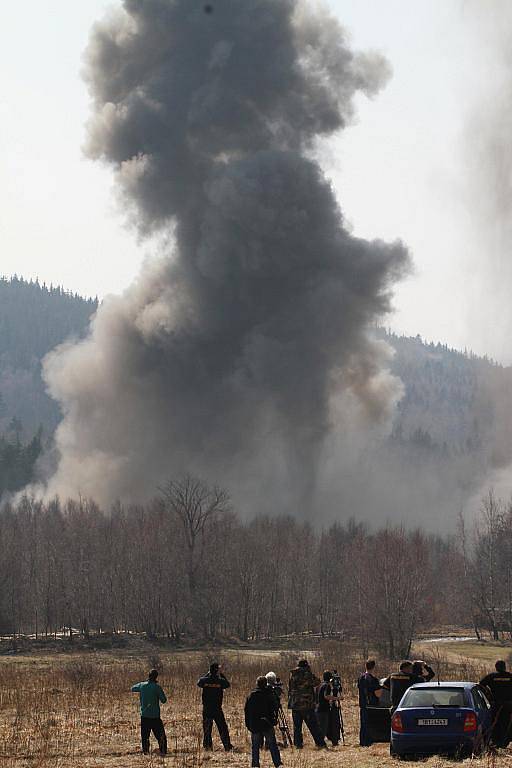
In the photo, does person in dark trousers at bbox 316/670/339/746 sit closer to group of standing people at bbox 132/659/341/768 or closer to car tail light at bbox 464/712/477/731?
group of standing people at bbox 132/659/341/768

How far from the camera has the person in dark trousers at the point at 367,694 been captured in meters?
19.0

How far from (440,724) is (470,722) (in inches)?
18.3

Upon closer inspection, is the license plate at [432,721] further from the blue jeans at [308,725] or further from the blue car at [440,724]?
the blue jeans at [308,725]

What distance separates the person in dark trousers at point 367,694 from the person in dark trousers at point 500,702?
230 cm

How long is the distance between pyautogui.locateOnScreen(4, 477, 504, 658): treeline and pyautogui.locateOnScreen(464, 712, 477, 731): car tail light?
3741cm

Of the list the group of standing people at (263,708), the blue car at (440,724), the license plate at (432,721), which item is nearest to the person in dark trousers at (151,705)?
the group of standing people at (263,708)

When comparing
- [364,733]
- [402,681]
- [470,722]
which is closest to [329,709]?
[364,733]

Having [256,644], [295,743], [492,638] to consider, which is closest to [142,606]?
[256,644]

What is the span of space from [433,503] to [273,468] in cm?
3529

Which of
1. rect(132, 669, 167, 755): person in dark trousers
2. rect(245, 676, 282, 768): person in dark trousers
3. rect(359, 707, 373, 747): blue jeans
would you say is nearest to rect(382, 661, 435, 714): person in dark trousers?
rect(359, 707, 373, 747): blue jeans

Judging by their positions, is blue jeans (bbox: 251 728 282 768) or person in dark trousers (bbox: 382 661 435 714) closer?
blue jeans (bbox: 251 728 282 768)

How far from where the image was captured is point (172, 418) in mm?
95938

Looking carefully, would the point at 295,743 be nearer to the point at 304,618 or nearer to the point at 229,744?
the point at 229,744

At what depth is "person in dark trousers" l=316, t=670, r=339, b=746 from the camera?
63.6 ft
